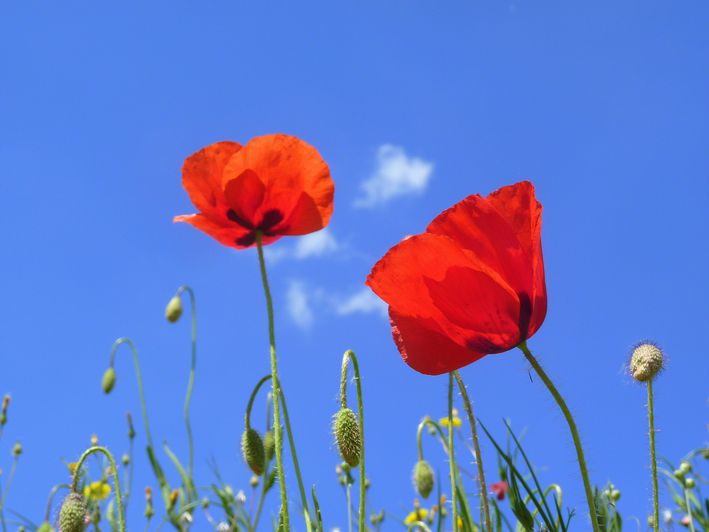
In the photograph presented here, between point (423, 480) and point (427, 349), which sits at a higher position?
point (423, 480)

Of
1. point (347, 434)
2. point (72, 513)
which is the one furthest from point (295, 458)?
point (72, 513)

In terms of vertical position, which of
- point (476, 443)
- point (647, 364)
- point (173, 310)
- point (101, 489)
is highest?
point (173, 310)

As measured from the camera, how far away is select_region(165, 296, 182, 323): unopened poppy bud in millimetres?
4785

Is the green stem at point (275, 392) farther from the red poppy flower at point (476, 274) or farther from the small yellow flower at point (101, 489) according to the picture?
the small yellow flower at point (101, 489)

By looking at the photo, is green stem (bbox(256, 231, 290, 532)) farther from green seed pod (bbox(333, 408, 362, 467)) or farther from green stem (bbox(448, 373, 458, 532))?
green stem (bbox(448, 373, 458, 532))

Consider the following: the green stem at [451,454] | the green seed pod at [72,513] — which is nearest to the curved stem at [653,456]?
the green stem at [451,454]

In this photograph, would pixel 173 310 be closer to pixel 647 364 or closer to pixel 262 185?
pixel 262 185

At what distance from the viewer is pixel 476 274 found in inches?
61.2

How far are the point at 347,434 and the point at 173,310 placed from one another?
2969 mm

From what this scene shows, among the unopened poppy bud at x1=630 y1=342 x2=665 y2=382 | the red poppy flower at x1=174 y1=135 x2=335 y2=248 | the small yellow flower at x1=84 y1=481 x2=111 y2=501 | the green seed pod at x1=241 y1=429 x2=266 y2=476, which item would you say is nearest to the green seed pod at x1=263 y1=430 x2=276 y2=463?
the green seed pod at x1=241 y1=429 x2=266 y2=476

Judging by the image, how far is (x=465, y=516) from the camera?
7.61 ft

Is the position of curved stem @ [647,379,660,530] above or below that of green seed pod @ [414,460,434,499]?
below

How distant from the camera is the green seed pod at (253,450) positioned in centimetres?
252

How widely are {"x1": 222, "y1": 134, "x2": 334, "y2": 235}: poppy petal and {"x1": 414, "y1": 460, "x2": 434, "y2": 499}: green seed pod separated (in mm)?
974
